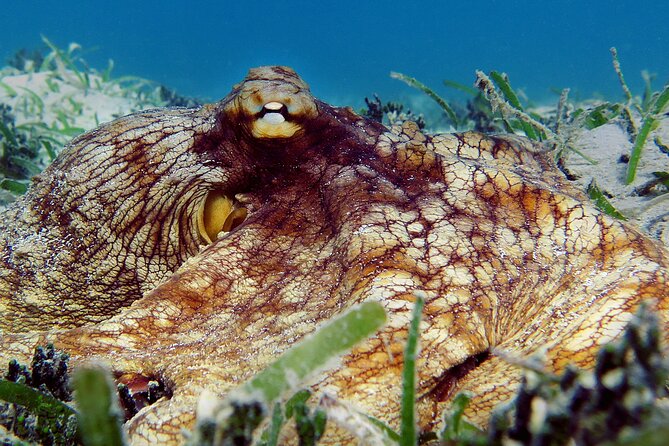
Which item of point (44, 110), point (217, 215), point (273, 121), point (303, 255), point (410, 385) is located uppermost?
point (44, 110)

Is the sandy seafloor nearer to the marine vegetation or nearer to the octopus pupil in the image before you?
the octopus pupil

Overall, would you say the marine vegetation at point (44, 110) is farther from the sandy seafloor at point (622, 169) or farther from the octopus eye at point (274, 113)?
the sandy seafloor at point (622, 169)

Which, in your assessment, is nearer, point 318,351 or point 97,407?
point 97,407

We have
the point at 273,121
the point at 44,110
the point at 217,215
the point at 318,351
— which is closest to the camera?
the point at 318,351

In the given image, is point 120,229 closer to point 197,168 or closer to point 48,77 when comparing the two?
point 197,168

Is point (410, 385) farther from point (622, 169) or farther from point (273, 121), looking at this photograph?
point (622, 169)

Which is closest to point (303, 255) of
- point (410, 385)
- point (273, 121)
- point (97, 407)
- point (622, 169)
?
point (273, 121)

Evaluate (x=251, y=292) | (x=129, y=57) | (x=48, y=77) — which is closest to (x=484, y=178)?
(x=251, y=292)
